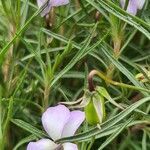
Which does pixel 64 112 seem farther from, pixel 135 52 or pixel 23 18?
pixel 135 52

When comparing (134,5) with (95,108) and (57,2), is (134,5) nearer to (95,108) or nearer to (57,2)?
(57,2)

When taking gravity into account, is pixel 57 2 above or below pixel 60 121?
above

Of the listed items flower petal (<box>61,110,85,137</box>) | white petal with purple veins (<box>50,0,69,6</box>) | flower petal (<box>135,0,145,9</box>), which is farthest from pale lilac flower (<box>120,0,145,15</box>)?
flower petal (<box>61,110,85,137</box>)

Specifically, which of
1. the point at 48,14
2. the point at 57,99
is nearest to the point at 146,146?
the point at 57,99

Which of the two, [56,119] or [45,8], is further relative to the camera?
[45,8]

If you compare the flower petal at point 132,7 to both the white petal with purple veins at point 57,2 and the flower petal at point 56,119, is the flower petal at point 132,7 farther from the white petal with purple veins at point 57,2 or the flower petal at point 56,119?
the flower petal at point 56,119

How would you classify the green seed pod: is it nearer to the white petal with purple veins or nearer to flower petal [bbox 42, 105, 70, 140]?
flower petal [bbox 42, 105, 70, 140]

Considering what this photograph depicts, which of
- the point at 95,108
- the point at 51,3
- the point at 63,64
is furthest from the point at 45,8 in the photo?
the point at 95,108

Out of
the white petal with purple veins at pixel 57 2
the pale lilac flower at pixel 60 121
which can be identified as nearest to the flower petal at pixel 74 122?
the pale lilac flower at pixel 60 121
